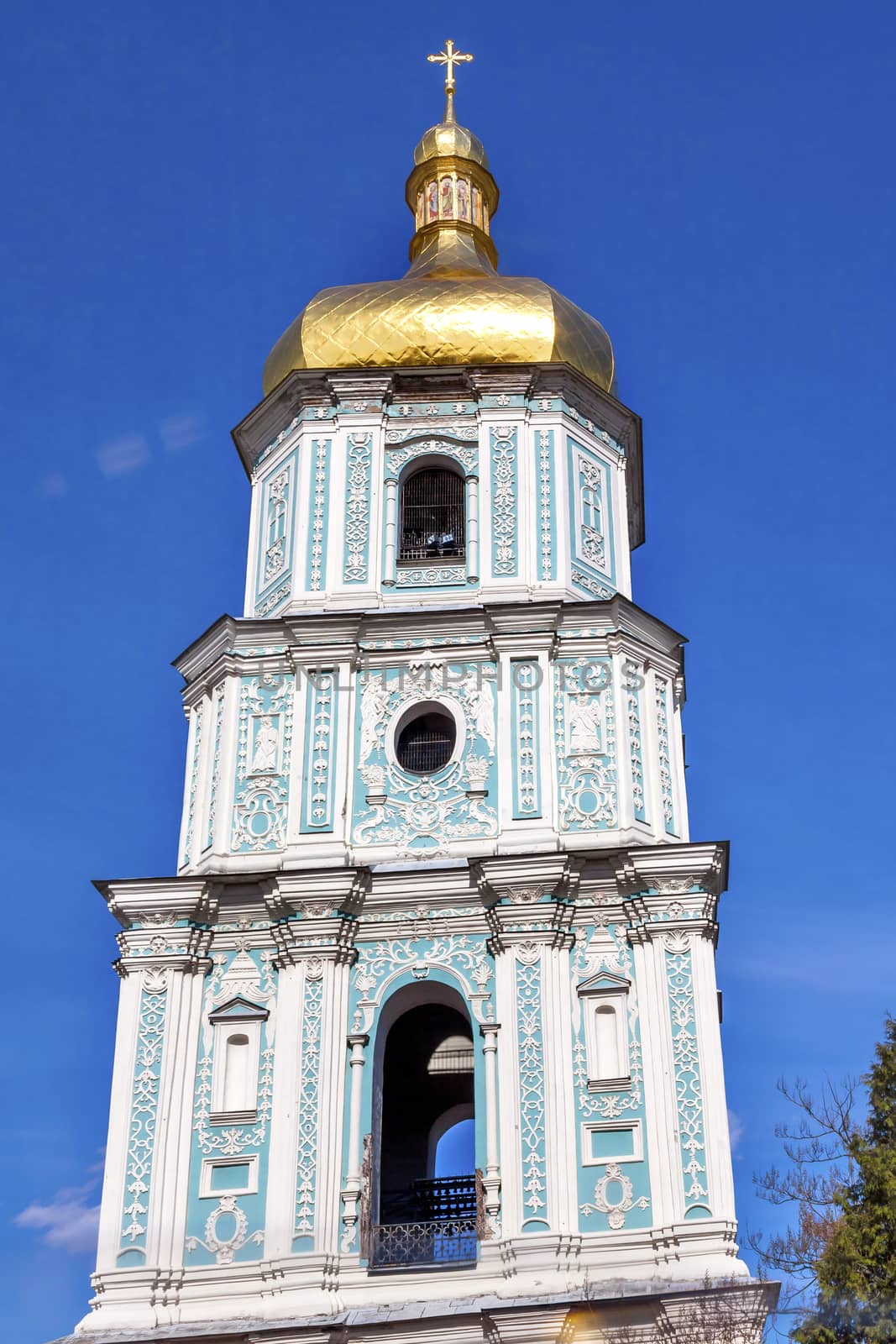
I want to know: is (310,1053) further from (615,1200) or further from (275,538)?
(275,538)

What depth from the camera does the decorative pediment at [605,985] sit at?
18.3 metres

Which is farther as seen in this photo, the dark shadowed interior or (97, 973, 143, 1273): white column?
the dark shadowed interior

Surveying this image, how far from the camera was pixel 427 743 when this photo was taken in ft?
66.6

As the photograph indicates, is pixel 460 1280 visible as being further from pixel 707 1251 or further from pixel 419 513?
pixel 419 513

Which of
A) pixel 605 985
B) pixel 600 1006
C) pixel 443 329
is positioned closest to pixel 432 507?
pixel 443 329

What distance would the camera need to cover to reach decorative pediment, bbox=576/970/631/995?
18281 millimetres

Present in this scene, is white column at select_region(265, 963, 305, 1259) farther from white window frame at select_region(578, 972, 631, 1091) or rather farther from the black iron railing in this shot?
white window frame at select_region(578, 972, 631, 1091)

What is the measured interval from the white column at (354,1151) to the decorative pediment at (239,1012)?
884 mm

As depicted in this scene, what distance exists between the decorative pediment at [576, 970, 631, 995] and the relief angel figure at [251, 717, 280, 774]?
376cm

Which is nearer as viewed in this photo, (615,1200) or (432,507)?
(615,1200)

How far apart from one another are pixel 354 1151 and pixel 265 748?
13.9ft

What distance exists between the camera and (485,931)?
61.4 ft

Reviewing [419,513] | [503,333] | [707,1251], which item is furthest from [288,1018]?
[503,333]

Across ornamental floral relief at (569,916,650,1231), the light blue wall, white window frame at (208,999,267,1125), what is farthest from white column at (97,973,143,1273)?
ornamental floral relief at (569,916,650,1231)
